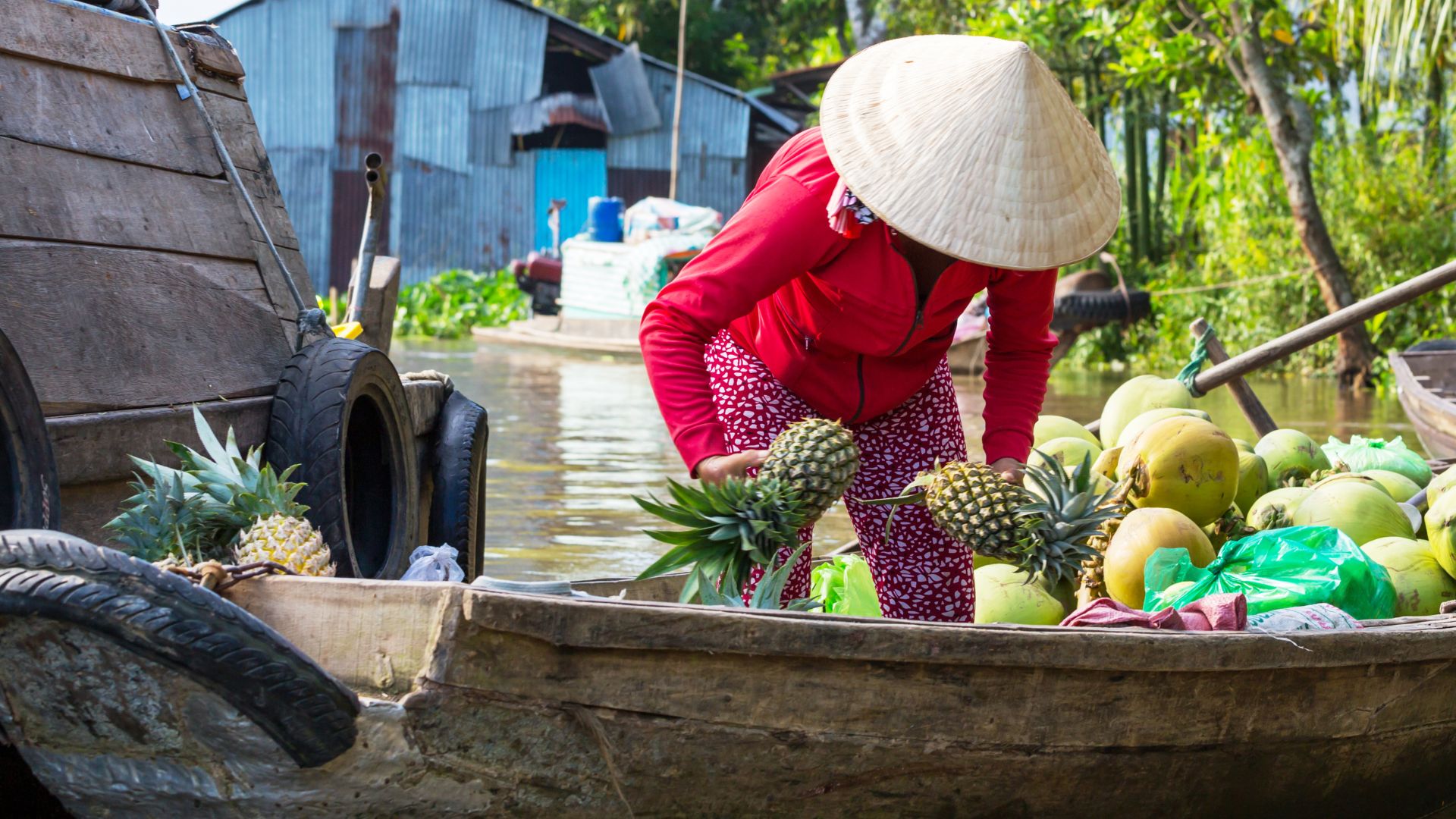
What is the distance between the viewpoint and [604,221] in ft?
59.3

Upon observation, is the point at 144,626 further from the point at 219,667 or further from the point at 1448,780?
the point at 1448,780

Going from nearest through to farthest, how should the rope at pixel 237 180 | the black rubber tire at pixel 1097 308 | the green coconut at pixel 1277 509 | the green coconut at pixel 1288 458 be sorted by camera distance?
the rope at pixel 237 180
the green coconut at pixel 1277 509
the green coconut at pixel 1288 458
the black rubber tire at pixel 1097 308

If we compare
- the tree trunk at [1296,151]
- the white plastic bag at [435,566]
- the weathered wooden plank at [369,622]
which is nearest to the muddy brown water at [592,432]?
the tree trunk at [1296,151]

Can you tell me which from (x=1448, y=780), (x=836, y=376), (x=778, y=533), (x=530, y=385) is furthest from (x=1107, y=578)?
(x=530, y=385)

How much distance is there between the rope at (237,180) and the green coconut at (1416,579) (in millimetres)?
2629

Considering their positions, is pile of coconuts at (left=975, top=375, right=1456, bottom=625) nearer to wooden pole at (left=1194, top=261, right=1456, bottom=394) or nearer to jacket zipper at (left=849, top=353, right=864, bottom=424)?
wooden pole at (left=1194, top=261, right=1456, bottom=394)

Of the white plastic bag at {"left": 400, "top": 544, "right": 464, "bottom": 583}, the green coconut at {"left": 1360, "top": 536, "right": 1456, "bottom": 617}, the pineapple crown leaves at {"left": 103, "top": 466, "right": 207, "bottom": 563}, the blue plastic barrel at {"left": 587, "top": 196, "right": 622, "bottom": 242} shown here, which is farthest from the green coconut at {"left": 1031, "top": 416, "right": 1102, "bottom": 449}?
the blue plastic barrel at {"left": 587, "top": 196, "right": 622, "bottom": 242}

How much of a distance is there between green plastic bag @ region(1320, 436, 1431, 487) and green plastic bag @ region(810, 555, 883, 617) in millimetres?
1589

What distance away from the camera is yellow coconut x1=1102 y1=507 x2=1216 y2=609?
11.5ft

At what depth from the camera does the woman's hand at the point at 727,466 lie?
2.55 metres

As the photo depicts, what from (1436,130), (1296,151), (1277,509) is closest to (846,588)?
(1277,509)

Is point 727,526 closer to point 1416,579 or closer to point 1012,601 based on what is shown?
point 1012,601

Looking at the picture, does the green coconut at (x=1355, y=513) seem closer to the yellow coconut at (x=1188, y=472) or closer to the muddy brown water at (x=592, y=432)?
the yellow coconut at (x=1188, y=472)

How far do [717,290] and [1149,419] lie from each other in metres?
2.14
